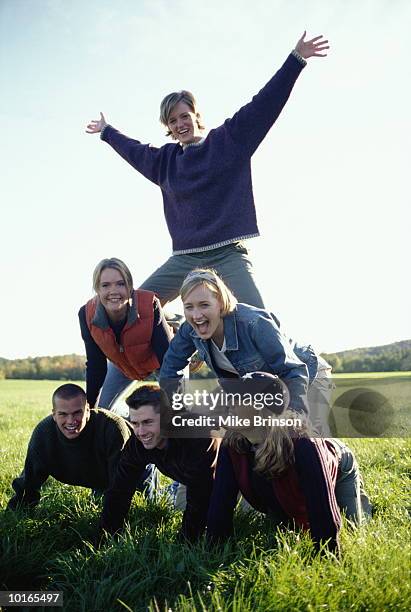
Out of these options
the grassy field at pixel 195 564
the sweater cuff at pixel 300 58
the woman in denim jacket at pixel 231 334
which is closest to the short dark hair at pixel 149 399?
the woman in denim jacket at pixel 231 334

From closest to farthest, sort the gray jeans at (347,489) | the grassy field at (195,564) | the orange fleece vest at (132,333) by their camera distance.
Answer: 1. the grassy field at (195,564)
2. the gray jeans at (347,489)
3. the orange fleece vest at (132,333)

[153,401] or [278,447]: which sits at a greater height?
[153,401]

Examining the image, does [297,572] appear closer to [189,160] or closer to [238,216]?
[238,216]

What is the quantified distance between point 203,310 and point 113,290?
1006mm

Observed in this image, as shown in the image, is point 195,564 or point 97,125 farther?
point 97,125

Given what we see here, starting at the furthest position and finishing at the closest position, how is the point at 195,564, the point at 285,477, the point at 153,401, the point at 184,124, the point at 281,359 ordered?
the point at 184,124, the point at 153,401, the point at 281,359, the point at 285,477, the point at 195,564

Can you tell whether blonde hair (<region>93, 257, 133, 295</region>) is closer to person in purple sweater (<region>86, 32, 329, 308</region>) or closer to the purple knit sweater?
person in purple sweater (<region>86, 32, 329, 308</region>)

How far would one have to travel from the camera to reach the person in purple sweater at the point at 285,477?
2.99 metres

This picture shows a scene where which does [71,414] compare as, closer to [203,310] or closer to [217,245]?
[203,310]

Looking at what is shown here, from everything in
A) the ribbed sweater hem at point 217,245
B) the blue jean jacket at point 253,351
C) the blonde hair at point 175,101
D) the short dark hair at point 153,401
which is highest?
the blonde hair at point 175,101

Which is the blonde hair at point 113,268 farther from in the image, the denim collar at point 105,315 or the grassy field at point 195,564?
the grassy field at point 195,564

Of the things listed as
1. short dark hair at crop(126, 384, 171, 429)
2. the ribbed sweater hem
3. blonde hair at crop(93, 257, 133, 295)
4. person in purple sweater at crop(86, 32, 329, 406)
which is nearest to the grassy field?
short dark hair at crop(126, 384, 171, 429)

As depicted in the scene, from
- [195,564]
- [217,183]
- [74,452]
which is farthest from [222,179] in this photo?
[195,564]

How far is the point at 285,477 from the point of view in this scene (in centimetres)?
315
